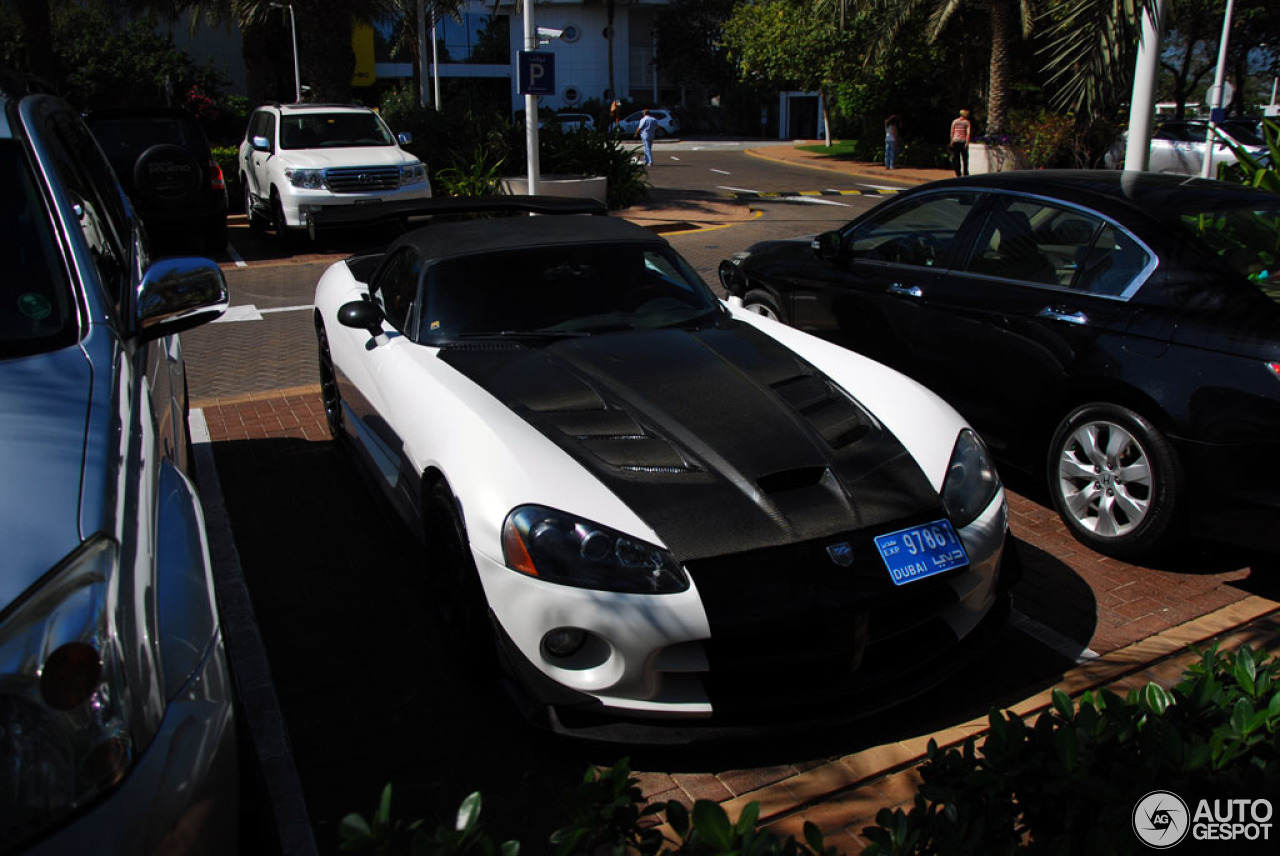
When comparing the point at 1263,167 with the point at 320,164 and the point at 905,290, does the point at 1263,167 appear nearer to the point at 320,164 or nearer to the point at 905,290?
the point at 905,290

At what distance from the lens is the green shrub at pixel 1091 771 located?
6.35 feet

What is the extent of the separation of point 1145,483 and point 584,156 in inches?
606

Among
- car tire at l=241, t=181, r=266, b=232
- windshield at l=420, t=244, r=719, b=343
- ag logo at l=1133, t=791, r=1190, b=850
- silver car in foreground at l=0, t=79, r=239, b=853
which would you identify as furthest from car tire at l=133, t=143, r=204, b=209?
ag logo at l=1133, t=791, r=1190, b=850

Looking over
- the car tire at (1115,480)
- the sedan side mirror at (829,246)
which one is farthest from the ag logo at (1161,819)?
the sedan side mirror at (829,246)

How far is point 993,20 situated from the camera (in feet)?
80.4

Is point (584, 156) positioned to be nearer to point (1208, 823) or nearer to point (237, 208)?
point (237, 208)

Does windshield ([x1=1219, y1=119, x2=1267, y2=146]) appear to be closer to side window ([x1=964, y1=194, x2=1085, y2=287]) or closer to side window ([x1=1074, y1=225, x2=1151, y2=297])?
side window ([x1=964, y1=194, x2=1085, y2=287])

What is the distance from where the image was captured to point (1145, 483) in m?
4.56

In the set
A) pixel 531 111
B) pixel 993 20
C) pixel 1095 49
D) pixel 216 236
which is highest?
pixel 993 20

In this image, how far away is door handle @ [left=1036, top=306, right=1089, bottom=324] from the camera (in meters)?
4.87

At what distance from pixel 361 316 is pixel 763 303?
3245mm

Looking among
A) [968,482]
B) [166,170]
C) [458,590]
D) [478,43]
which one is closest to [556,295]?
[458,590]

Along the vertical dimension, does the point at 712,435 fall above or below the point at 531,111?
below

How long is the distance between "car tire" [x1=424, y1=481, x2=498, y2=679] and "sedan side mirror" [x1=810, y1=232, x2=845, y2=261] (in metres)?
3.41
